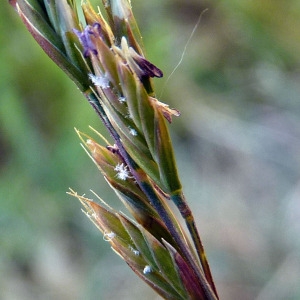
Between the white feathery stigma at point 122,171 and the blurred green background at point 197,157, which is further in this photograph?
the blurred green background at point 197,157

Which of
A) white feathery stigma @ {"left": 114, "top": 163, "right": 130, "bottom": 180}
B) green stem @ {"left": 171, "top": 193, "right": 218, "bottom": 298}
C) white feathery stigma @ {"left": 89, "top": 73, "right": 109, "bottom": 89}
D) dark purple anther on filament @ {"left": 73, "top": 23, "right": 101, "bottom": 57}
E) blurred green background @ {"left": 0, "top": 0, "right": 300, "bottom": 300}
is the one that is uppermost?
blurred green background @ {"left": 0, "top": 0, "right": 300, "bottom": 300}

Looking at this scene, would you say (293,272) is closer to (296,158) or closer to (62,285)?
(296,158)

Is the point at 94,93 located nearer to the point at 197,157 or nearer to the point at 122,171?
the point at 122,171

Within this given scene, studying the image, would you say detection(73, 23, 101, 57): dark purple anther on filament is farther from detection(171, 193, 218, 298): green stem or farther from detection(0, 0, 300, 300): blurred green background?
detection(0, 0, 300, 300): blurred green background

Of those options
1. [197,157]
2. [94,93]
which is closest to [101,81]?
[94,93]

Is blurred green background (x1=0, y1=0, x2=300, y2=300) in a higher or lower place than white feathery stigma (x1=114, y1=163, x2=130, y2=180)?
higher

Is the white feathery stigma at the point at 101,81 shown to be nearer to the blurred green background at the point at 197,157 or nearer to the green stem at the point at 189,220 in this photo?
the green stem at the point at 189,220

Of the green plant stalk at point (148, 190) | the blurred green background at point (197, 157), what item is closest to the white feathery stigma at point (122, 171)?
the green plant stalk at point (148, 190)

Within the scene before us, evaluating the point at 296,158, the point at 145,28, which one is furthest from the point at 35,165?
the point at 296,158

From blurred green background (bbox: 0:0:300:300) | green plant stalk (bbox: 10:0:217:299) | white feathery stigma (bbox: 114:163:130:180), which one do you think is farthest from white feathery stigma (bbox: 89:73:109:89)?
blurred green background (bbox: 0:0:300:300)
